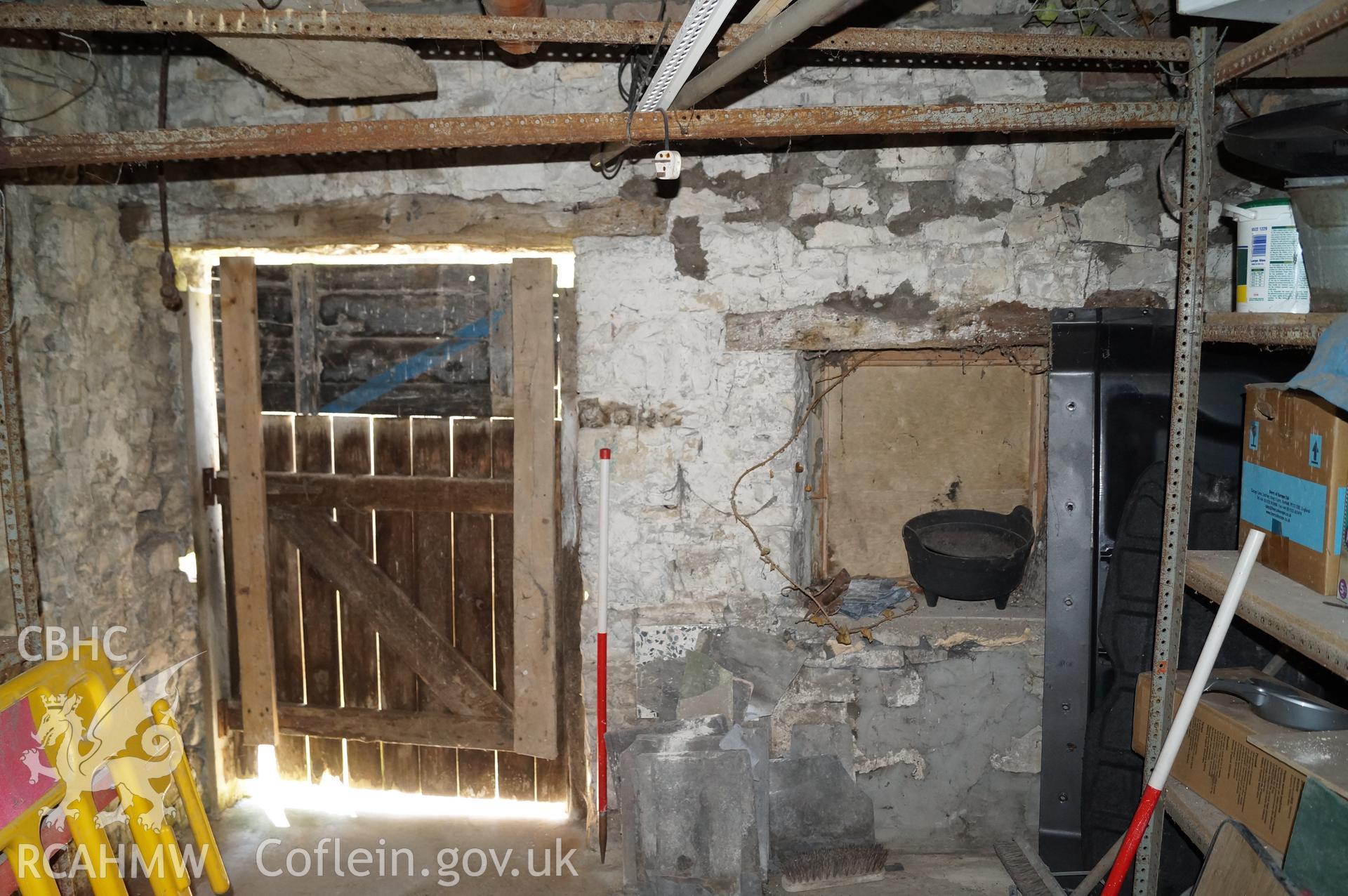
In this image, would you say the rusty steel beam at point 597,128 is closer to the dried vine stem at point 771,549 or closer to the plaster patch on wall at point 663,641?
the dried vine stem at point 771,549

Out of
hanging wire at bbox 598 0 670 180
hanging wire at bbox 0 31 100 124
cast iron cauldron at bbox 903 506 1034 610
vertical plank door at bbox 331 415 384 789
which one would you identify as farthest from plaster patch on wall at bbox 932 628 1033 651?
hanging wire at bbox 0 31 100 124

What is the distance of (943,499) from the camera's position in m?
3.16

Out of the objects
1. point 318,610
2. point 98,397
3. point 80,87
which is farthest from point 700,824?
point 80,87

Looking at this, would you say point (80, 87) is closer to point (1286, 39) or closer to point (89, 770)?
point (89, 770)

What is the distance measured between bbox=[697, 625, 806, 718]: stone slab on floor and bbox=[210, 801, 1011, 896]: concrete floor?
2.02 ft

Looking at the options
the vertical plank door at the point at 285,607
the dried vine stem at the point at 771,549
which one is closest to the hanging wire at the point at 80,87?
the vertical plank door at the point at 285,607

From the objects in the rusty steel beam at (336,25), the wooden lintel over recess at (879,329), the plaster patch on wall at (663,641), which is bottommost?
the plaster patch on wall at (663,641)

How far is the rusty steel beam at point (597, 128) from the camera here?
6.29ft

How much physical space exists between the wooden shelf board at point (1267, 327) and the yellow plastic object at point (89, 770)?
304 centimetres

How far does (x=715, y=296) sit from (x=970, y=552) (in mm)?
1325

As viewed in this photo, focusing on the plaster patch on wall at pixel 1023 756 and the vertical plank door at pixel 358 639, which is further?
the vertical plank door at pixel 358 639

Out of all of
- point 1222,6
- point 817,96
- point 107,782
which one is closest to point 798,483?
point 817,96

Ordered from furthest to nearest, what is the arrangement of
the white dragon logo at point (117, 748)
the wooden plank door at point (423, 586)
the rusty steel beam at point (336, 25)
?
the wooden plank door at point (423, 586), the white dragon logo at point (117, 748), the rusty steel beam at point (336, 25)

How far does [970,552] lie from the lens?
3049 mm
